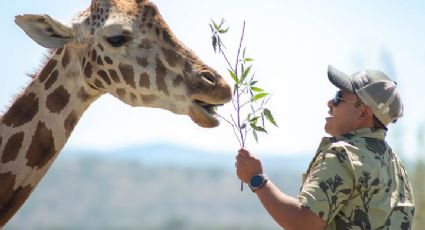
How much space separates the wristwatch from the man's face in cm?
61

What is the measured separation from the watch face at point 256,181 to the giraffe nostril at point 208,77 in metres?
1.39

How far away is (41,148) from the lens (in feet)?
25.5

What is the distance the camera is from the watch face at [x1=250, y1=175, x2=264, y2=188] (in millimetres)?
6262

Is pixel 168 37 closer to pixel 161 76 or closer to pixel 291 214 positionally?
pixel 161 76

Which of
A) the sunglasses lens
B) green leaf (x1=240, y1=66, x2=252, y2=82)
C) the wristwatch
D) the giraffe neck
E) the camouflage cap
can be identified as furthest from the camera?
the giraffe neck

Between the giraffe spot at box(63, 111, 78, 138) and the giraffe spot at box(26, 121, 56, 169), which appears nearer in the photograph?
the giraffe spot at box(26, 121, 56, 169)

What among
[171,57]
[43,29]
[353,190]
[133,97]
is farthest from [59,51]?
[353,190]

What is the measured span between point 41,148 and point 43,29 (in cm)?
90

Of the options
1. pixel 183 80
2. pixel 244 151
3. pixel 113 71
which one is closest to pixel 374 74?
pixel 244 151

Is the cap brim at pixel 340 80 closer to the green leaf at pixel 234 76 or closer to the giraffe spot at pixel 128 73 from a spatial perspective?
the green leaf at pixel 234 76

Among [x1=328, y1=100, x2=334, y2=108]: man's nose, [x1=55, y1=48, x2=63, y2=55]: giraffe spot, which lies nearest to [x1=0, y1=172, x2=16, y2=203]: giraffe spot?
[x1=55, y1=48, x2=63, y2=55]: giraffe spot

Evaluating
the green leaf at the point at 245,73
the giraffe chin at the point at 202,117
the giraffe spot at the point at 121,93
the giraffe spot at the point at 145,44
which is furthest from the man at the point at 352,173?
the giraffe spot at the point at 121,93

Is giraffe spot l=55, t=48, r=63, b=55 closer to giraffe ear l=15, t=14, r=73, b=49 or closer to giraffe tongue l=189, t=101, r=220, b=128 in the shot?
giraffe ear l=15, t=14, r=73, b=49

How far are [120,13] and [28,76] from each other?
0.91 meters
